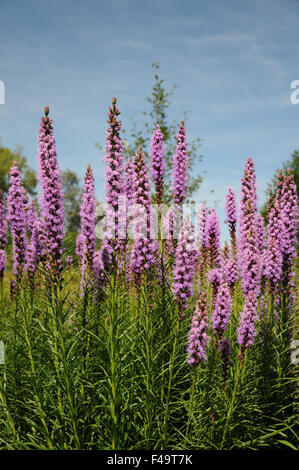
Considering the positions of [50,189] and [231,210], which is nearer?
[50,189]

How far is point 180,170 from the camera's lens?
5.44 m

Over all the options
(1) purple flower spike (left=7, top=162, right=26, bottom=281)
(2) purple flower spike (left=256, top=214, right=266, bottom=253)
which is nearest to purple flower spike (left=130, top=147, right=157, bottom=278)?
(1) purple flower spike (left=7, top=162, right=26, bottom=281)

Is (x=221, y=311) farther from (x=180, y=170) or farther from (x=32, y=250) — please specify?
(x=32, y=250)

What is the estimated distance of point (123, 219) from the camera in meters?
3.82

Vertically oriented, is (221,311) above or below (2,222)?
below

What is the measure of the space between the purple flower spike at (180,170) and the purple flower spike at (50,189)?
2032 millimetres

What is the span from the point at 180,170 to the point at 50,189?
2289 millimetres

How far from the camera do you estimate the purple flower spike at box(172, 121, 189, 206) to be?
5371 mm

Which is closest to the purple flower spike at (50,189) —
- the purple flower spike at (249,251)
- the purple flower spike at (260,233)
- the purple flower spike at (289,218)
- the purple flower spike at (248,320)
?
the purple flower spike at (248,320)

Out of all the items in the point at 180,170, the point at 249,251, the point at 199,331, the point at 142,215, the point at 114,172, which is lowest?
the point at 199,331

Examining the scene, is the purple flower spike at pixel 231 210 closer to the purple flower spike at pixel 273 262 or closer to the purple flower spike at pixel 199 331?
the purple flower spike at pixel 273 262

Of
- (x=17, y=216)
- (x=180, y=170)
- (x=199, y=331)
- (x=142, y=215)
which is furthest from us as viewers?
(x=180, y=170)

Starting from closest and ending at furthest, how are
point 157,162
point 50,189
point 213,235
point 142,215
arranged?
1. point 50,189
2. point 142,215
3. point 157,162
4. point 213,235

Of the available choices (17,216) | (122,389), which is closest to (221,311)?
(122,389)
